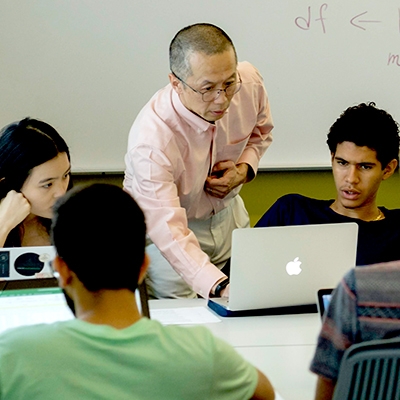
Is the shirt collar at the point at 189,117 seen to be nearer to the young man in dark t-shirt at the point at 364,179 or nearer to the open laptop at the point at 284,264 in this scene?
the young man in dark t-shirt at the point at 364,179

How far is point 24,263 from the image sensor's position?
1.55 m

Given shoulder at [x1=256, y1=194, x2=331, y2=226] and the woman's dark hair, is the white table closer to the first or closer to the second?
shoulder at [x1=256, y1=194, x2=331, y2=226]

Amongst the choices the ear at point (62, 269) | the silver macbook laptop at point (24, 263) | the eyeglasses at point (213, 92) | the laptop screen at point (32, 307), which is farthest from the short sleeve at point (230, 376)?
the eyeglasses at point (213, 92)

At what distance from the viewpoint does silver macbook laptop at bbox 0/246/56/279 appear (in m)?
1.53

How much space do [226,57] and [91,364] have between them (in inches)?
49.0

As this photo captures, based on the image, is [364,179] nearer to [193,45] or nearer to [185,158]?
[185,158]

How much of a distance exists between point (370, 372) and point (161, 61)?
6.56 feet

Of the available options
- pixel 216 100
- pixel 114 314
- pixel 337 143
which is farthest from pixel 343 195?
pixel 114 314

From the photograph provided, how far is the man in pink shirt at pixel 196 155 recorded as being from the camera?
6.47 ft

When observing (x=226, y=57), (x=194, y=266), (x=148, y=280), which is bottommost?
(x=148, y=280)

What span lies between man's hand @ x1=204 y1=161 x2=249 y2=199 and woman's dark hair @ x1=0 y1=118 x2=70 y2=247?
1.66ft

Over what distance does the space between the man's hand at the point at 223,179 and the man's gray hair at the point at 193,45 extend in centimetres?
39

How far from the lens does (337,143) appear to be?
2.20 m

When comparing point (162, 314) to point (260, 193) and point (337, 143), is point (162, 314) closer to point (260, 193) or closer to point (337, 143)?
point (337, 143)
